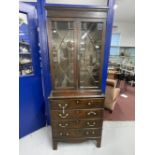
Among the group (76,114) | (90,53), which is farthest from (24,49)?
(76,114)

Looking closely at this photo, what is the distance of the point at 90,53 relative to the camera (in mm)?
2004

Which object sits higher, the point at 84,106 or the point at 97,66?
the point at 97,66

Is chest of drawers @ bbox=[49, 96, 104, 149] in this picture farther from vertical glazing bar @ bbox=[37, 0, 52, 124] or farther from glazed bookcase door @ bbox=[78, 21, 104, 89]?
vertical glazing bar @ bbox=[37, 0, 52, 124]

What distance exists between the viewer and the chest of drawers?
1.76 metres

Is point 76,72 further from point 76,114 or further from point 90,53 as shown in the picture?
point 76,114

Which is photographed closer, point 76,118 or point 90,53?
point 76,118

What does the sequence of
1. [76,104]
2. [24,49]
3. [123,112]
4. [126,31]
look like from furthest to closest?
[126,31]
[123,112]
[24,49]
[76,104]

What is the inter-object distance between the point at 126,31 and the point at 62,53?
5.07 m

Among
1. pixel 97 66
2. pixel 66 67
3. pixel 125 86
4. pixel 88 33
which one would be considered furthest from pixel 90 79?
pixel 125 86

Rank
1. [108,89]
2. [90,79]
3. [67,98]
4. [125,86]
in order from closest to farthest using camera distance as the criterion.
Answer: [67,98]
[90,79]
[108,89]
[125,86]

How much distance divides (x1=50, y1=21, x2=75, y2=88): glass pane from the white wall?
4728mm
